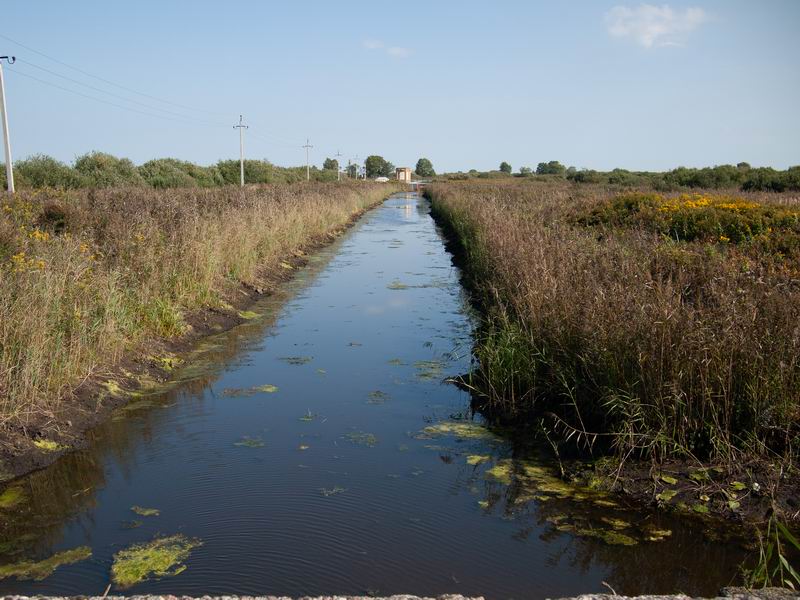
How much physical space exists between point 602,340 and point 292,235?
14.3m

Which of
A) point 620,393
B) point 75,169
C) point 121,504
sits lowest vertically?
point 121,504

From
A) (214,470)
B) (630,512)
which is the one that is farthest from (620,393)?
(214,470)

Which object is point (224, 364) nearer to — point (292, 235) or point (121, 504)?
point (121, 504)

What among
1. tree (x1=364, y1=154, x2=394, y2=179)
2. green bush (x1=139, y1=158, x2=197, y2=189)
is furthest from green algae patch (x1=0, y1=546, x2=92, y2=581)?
tree (x1=364, y1=154, x2=394, y2=179)

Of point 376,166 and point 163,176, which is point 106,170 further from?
point 376,166

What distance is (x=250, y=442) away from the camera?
6.01 meters

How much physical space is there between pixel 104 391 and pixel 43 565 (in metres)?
3.01

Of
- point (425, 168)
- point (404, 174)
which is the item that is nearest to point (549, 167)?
point (404, 174)

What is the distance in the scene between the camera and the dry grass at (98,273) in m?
5.86

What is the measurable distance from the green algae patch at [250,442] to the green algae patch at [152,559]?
1583 millimetres

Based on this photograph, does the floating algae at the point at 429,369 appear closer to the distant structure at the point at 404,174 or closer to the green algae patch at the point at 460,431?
the green algae patch at the point at 460,431

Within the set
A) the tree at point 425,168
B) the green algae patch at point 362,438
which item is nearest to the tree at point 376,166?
the tree at point 425,168

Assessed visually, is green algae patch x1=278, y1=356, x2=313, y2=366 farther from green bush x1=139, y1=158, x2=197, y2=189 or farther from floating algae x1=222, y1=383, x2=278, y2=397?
green bush x1=139, y1=158, x2=197, y2=189

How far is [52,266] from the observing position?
289 inches
